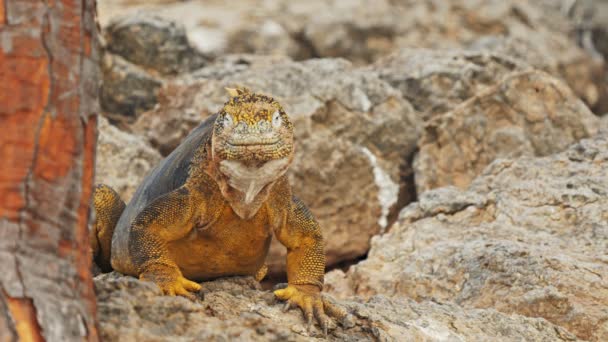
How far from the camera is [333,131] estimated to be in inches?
325

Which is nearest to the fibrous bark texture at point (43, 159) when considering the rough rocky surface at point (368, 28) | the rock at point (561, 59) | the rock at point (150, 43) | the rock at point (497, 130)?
the rock at point (497, 130)

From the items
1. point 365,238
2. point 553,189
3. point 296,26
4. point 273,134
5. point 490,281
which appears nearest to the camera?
point 273,134

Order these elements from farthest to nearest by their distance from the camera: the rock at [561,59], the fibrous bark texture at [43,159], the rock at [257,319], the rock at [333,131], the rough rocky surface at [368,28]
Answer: the rough rocky surface at [368,28] < the rock at [561,59] < the rock at [333,131] < the rock at [257,319] < the fibrous bark texture at [43,159]

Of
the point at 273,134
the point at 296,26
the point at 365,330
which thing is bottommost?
A: the point at 365,330

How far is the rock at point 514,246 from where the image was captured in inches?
210

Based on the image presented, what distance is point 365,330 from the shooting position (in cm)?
445

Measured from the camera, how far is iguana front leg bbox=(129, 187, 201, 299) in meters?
4.59

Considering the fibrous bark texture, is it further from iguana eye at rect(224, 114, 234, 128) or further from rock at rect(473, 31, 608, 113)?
rock at rect(473, 31, 608, 113)

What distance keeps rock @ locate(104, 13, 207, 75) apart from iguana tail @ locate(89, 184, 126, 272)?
4370 mm

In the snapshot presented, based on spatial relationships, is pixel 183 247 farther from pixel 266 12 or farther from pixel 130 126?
pixel 266 12

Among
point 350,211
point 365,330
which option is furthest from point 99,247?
point 350,211

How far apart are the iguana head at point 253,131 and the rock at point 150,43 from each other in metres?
5.99

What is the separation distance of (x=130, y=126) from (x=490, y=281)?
14.9 feet

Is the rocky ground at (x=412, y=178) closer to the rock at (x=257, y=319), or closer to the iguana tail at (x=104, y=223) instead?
the rock at (x=257, y=319)
